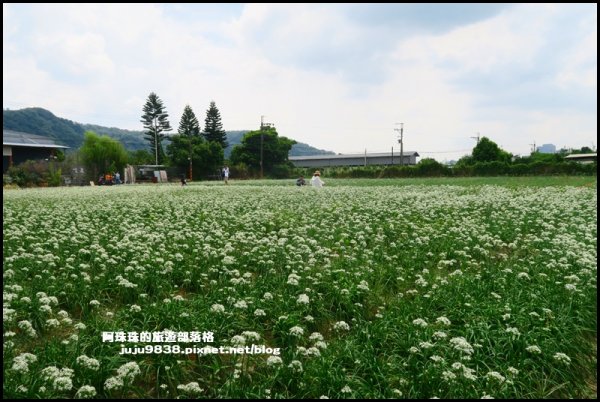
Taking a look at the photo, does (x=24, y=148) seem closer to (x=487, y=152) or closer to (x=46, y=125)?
(x=487, y=152)

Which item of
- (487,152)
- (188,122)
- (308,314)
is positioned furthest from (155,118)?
(308,314)

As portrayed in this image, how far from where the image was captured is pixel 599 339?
4312 millimetres

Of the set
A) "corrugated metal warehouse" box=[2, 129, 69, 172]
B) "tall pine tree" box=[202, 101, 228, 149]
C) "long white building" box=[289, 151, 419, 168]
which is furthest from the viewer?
"long white building" box=[289, 151, 419, 168]

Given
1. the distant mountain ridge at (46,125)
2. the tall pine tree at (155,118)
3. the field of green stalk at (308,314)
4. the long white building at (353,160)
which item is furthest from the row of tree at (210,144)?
the field of green stalk at (308,314)

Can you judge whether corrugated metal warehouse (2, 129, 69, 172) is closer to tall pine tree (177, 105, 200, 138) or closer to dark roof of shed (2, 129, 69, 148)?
dark roof of shed (2, 129, 69, 148)


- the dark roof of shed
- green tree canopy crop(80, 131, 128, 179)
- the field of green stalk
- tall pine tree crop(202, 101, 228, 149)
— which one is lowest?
the field of green stalk

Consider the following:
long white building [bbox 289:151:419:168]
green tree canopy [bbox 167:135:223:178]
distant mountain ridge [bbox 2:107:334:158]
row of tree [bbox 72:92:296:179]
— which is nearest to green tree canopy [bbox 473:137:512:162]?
row of tree [bbox 72:92:296:179]

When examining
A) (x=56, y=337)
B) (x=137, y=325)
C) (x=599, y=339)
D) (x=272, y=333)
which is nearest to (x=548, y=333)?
(x=599, y=339)

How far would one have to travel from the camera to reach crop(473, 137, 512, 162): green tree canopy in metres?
63.4

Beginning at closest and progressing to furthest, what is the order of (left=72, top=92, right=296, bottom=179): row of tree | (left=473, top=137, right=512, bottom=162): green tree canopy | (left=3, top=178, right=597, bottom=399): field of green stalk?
(left=3, top=178, right=597, bottom=399): field of green stalk, (left=72, top=92, right=296, bottom=179): row of tree, (left=473, top=137, right=512, bottom=162): green tree canopy

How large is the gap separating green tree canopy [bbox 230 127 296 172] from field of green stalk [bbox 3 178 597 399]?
196ft

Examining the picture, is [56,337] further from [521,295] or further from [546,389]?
[521,295]

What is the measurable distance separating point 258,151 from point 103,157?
24.3 meters

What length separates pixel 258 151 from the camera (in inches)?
2721
